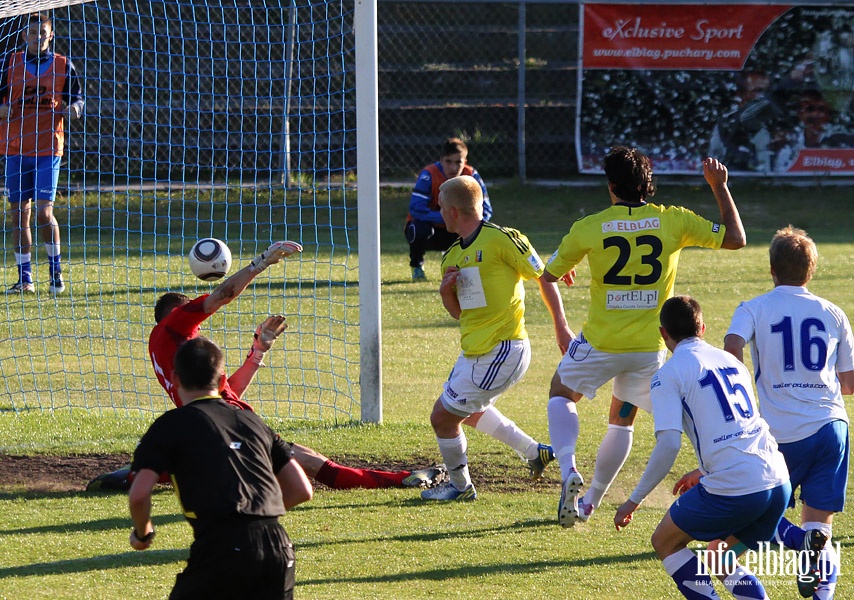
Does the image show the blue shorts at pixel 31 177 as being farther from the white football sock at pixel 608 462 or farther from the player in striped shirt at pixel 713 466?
the player in striped shirt at pixel 713 466

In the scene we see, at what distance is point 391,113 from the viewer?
16797mm

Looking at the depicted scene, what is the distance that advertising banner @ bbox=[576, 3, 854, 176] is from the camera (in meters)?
15.7

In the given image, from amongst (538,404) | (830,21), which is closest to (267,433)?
(538,404)

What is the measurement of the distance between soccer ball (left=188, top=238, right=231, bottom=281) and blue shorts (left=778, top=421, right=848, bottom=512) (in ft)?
9.58

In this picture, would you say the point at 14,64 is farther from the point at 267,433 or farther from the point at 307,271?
the point at 267,433

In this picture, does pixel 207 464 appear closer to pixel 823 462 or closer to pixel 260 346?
pixel 260 346

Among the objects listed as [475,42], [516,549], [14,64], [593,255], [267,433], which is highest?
[475,42]

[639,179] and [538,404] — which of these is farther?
[538,404]

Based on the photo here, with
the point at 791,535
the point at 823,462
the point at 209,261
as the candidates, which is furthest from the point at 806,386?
the point at 209,261

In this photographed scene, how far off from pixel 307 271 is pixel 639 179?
20.9ft

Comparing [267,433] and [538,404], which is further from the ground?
[267,433]

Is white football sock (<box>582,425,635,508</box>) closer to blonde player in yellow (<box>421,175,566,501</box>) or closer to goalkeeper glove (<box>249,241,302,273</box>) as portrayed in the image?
blonde player in yellow (<box>421,175,566,501</box>)

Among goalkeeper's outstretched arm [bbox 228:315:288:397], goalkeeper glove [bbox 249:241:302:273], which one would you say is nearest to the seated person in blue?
A: goalkeeper's outstretched arm [bbox 228:315:288:397]

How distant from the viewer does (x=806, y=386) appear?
445 centimetres
